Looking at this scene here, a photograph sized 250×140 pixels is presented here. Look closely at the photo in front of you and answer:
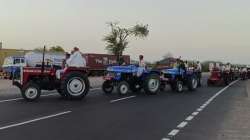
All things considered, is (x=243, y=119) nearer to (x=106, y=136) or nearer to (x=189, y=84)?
(x=106, y=136)

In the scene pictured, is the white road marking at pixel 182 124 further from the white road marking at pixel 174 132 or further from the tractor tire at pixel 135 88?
the tractor tire at pixel 135 88

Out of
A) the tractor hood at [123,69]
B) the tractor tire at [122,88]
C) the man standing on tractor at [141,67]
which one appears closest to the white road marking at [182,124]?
the tractor tire at [122,88]

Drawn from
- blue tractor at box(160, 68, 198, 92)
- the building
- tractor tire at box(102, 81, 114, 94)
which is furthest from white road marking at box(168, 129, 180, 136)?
the building

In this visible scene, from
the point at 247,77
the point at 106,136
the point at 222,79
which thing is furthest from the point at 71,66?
the point at 247,77

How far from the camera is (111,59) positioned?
75.1 metres

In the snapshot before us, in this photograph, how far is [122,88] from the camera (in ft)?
76.8

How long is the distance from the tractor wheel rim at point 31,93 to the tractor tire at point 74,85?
1069 millimetres

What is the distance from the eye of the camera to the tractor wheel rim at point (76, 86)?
764 inches

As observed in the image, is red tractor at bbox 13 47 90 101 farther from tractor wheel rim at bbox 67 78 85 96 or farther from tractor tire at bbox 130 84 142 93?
tractor tire at bbox 130 84 142 93

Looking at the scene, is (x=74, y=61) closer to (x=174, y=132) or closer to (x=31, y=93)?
(x=31, y=93)

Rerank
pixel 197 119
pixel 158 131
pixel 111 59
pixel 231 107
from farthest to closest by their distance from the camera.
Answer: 1. pixel 111 59
2. pixel 231 107
3. pixel 197 119
4. pixel 158 131

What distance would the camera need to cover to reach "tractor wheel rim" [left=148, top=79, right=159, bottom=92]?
24.5 m

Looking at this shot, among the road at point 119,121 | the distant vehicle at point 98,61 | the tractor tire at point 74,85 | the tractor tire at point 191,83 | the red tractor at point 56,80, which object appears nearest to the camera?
the road at point 119,121

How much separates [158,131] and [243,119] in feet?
13.3
